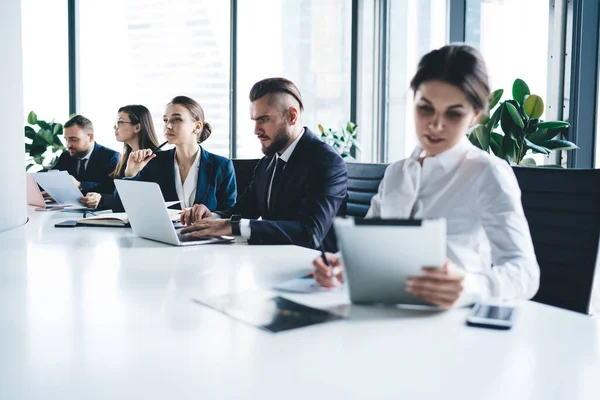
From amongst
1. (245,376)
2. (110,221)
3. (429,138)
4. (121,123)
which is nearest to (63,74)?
(121,123)

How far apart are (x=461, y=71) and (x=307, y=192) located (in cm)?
103

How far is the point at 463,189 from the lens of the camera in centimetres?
143

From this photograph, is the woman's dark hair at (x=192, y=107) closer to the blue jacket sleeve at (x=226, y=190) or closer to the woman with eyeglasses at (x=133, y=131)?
the blue jacket sleeve at (x=226, y=190)

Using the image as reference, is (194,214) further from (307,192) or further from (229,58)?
(229,58)

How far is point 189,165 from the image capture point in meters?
3.03

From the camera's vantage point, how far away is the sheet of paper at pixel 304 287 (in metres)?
1.27

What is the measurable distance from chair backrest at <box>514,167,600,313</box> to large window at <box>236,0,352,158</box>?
431cm

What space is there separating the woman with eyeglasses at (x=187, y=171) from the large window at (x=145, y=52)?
2.72m

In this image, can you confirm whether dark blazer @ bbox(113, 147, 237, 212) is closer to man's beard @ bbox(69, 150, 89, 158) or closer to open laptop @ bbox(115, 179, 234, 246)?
open laptop @ bbox(115, 179, 234, 246)

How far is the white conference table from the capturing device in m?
0.78

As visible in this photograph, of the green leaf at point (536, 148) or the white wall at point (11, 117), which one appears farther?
the green leaf at point (536, 148)

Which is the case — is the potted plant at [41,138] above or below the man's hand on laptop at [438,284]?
above

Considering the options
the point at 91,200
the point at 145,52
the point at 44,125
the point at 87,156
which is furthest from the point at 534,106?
the point at 44,125

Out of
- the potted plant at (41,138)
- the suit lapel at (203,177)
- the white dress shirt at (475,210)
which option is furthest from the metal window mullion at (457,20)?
the potted plant at (41,138)
